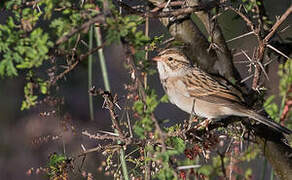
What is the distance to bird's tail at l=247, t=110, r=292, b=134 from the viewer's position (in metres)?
2.85

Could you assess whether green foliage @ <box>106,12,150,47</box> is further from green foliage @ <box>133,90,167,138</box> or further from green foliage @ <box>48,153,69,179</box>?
green foliage @ <box>48,153,69,179</box>

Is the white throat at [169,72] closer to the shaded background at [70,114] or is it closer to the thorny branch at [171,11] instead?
the thorny branch at [171,11]

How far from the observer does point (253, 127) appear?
3.10 m

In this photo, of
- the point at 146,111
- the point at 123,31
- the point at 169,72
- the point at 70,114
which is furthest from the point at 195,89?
the point at 70,114

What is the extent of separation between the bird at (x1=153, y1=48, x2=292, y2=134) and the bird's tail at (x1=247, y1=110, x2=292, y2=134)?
0.16 metres

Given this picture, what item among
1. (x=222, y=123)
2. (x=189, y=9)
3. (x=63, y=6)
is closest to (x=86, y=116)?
(x=222, y=123)

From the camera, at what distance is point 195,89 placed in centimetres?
370

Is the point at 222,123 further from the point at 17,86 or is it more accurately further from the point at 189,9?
the point at 17,86

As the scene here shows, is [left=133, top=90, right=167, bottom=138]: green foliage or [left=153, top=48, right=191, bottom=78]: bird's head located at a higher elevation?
[left=133, top=90, right=167, bottom=138]: green foliage

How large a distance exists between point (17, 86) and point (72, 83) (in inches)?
39.8

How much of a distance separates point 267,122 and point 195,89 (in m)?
0.88

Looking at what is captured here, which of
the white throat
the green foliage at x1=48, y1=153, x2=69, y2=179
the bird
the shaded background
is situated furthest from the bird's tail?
the shaded background

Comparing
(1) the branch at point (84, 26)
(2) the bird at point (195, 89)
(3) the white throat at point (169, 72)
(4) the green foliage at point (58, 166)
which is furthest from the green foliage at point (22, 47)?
(3) the white throat at point (169, 72)

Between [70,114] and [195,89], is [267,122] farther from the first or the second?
[70,114]
